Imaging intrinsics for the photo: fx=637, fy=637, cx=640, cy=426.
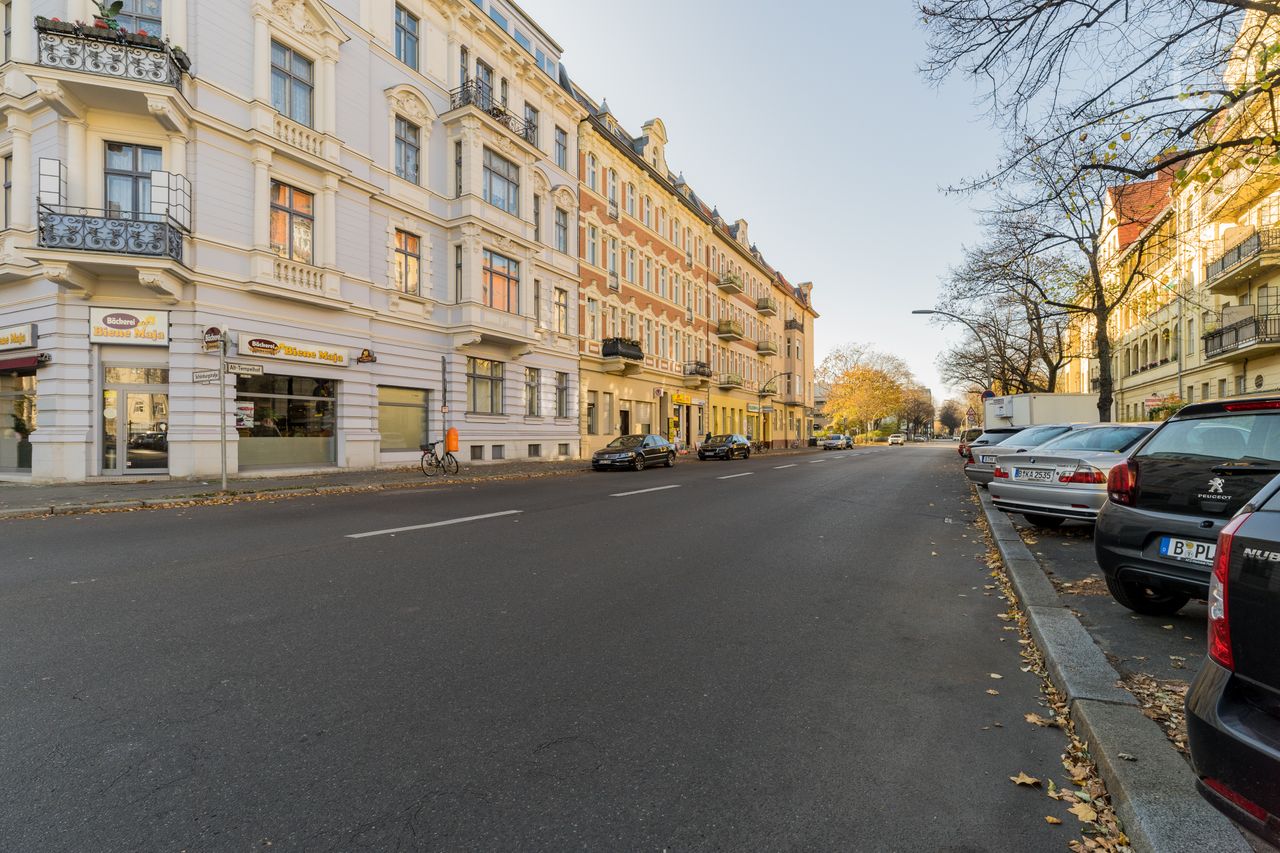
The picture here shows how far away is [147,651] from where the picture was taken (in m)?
3.80

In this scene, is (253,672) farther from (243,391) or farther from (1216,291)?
(1216,291)

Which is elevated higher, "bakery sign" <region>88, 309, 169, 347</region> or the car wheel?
"bakery sign" <region>88, 309, 169, 347</region>

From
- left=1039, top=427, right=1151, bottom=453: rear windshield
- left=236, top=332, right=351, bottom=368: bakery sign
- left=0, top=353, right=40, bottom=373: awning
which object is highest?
left=236, top=332, right=351, bottom=368: bakery sign

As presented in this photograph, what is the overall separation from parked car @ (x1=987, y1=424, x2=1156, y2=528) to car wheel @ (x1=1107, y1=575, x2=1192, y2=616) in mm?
3132

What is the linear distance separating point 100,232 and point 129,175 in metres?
1.92

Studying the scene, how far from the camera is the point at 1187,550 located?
4.21 metres

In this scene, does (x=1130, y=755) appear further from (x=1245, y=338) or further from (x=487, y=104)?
(x=1245, y=338)

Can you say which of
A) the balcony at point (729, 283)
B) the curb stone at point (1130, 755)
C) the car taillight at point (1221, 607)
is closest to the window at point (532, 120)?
the balcony at point (729, 283)

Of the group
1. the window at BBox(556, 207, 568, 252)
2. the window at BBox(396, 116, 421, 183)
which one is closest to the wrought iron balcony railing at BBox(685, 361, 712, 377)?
the window at BBox(556, 207, 568, 252)

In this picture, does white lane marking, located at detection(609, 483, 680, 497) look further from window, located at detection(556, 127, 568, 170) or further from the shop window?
window, located at detection(556, 127, 568, 170)

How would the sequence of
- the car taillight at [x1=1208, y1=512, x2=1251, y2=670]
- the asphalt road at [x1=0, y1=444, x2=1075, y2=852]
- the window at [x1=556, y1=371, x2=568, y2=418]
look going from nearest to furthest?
1. the car taillight at [x1=1208, y1=512, x2=1251, y2=670]
2. the asphalt road at [x1=0, y1=444, x2=1075, y2=852]
3. the window at [x1=556, y1=371, x2=568, y2=418]

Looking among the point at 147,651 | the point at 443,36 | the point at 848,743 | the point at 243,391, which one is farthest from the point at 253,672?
the point at 443,36

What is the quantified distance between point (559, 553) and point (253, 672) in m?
3.65

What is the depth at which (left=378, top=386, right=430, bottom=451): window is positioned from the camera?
66.5 ft
